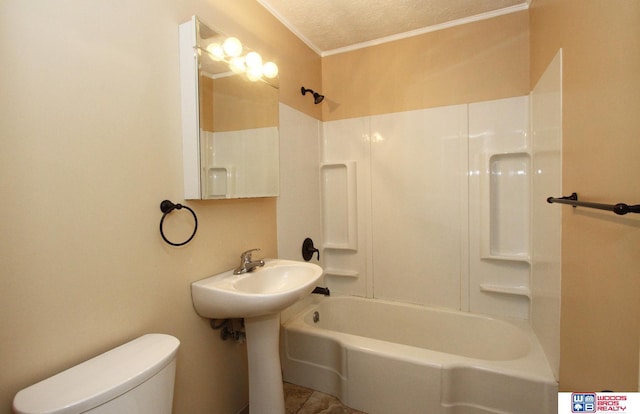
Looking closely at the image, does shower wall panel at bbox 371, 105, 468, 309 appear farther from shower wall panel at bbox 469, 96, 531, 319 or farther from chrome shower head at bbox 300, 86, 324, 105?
chrome shower head at bbox 300, 86, 324, 105

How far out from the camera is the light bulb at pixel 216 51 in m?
1.33

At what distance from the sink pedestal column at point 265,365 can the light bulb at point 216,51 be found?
4.20ft

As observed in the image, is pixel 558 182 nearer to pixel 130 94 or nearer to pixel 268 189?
pixel 268 189

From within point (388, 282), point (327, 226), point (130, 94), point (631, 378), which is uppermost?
point (130, 94)

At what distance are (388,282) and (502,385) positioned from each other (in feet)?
3.25

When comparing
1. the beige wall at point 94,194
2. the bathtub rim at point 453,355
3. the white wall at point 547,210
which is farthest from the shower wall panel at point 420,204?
the beige wall at point 94,194

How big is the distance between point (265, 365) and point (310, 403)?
557 millimetres

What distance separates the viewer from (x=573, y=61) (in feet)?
3.83

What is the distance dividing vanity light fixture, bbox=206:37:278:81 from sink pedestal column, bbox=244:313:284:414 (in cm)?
128

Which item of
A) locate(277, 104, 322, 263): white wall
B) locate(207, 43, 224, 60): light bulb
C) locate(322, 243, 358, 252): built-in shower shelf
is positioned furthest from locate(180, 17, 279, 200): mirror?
locate(322, 243, 358, 252): built-in shower shelf

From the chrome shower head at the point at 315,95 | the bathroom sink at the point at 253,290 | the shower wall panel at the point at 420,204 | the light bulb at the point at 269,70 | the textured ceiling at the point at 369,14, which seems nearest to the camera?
the bathroom sink at the point at 253,290

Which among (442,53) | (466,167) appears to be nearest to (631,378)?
(466,167)

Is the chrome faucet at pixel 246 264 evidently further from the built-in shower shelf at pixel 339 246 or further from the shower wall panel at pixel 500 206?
the shower wall panel at pixel 500 206

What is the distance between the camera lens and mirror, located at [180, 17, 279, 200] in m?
1.26
